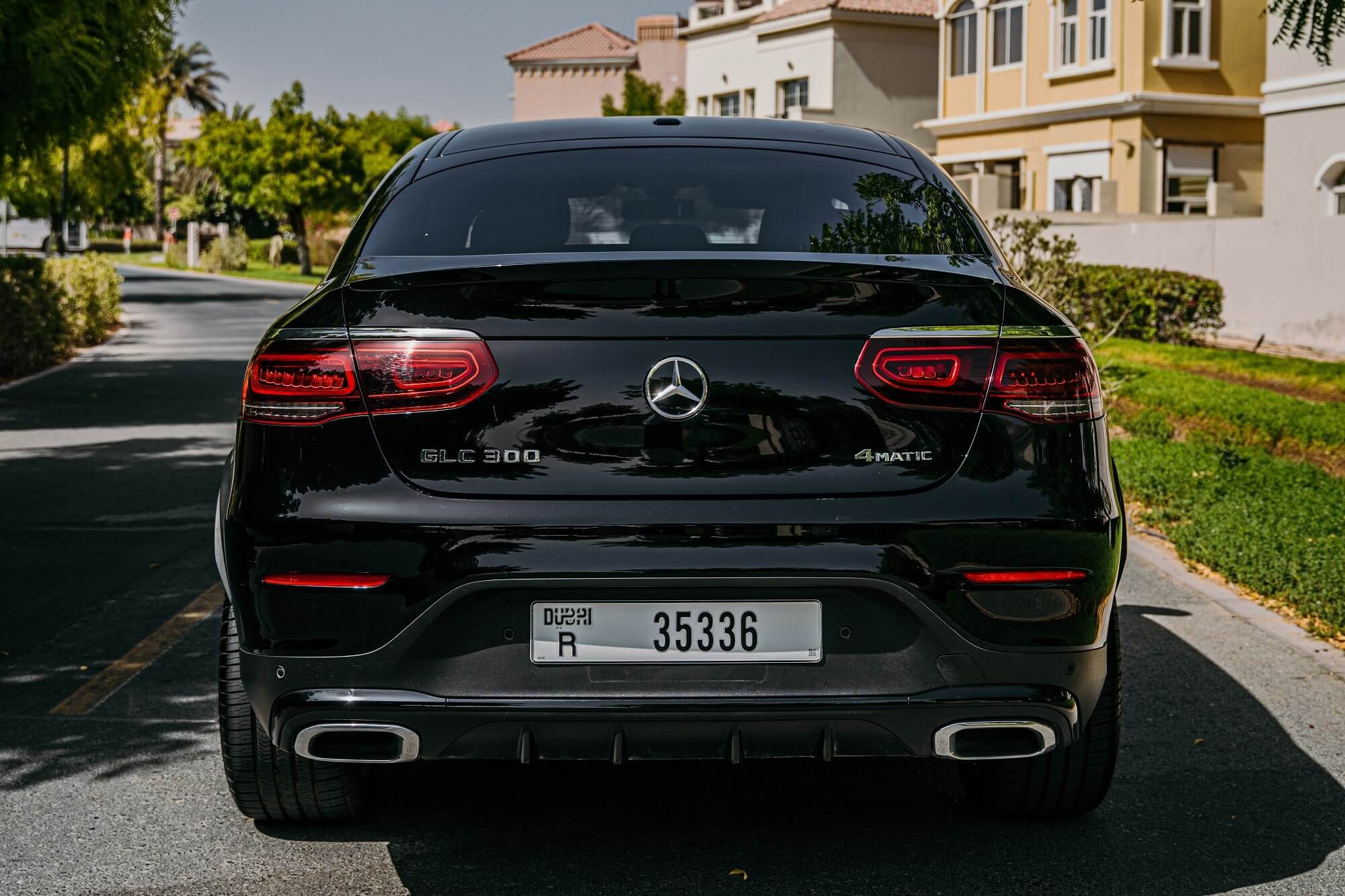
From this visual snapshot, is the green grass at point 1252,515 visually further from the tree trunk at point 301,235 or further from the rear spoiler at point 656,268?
the tree trunk at point 301,235

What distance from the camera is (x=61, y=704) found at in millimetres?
5234

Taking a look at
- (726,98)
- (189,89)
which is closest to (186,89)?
(189,89)

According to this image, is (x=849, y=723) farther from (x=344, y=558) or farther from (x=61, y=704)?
(x=61, y=704)

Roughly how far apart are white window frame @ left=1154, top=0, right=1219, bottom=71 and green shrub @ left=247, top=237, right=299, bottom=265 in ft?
177

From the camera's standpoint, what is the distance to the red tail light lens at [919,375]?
337 centimetres

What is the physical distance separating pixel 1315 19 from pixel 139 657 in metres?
5.46

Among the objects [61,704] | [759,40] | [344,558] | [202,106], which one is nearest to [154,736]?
[61,704]

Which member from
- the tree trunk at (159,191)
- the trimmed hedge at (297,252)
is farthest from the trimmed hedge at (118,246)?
the trimmed hedge at (297,252)

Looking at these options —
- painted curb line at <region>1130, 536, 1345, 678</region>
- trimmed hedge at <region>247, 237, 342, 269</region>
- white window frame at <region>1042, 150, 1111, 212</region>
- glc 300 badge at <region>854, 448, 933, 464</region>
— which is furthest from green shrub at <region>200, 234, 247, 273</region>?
glc 300 badge at <region>854, 448, 933, 464</region>

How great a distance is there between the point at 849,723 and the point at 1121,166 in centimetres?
3297

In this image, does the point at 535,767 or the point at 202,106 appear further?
the point at 202,106

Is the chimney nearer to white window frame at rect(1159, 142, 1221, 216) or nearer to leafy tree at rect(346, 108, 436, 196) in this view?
leafy tree at rect(346, 108, 436, 196)

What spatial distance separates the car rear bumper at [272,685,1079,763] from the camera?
332cm

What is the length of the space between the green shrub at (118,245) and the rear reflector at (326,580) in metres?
101
